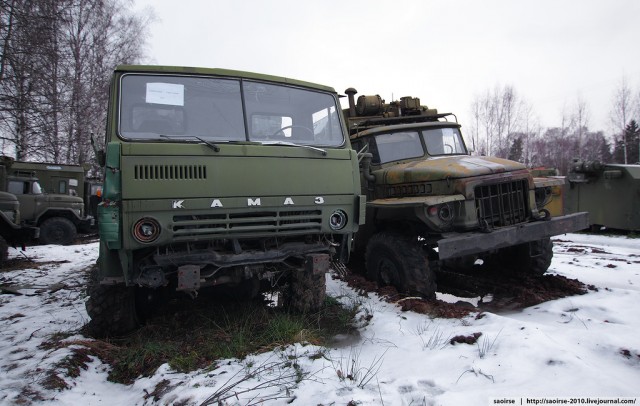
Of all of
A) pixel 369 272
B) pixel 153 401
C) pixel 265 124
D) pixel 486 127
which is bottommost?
pixel 153 401

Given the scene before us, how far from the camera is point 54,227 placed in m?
12.7

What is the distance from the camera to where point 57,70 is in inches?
516

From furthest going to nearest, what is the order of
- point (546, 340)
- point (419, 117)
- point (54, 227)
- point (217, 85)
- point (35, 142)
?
point (35, 142) → point (54, 227) → point (419, 117) → point (217, 85) → point (546, 340)

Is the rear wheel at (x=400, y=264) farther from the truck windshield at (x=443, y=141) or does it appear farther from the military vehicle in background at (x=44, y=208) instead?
the military vehicle in background at (x=44, y=208)

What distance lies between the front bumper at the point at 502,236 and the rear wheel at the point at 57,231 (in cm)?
1214

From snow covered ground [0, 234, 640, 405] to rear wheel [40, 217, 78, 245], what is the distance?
30.4 feet

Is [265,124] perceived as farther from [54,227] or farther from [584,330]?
[54,227]

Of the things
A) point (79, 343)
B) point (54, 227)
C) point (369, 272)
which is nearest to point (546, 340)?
point (369, 272)

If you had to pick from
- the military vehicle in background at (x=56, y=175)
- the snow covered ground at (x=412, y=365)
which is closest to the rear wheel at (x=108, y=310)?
the snow covered ground at (x=412, y=365)

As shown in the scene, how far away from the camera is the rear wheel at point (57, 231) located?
41.4 feet

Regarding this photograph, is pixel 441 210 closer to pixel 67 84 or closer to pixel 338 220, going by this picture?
pixel 338 220

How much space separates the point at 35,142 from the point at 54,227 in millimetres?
3176

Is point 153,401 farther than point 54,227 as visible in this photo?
No

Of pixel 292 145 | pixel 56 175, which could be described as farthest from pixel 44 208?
pixel 292 145
